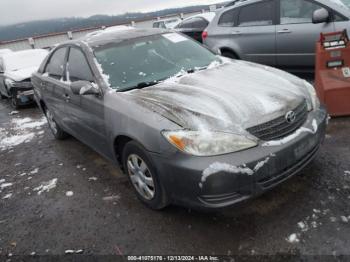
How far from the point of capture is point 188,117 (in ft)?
8.98

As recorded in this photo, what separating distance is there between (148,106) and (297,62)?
4.15 m

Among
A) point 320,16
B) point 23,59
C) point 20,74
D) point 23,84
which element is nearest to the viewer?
point 320,16

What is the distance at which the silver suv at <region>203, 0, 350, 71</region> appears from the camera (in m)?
5.54

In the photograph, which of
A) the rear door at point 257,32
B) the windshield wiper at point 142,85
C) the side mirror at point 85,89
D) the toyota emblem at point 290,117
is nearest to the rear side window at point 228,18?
the rear door at point 257,32

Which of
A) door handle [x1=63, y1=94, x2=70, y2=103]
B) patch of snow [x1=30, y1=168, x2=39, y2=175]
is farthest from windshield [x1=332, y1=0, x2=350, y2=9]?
patch of snow [x1=30, y1=168, x2=39, y2=175]

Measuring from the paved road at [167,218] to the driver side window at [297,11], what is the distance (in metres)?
2.26

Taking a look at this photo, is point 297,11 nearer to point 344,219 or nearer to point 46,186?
point 344,219

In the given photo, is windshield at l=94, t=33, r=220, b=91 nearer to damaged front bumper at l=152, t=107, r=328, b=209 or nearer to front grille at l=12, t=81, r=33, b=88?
damaged front bumper at l=152, t=107, r=328, b=209

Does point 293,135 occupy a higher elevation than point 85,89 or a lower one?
lower

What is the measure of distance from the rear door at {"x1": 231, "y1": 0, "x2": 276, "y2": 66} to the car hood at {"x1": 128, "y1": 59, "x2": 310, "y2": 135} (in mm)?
2987

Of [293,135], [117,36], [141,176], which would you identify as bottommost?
[141,176]

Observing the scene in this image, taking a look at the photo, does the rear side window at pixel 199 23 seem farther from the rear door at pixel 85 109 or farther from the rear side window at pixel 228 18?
the rear door at pixel 85 109

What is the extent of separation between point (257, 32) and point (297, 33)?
2.79 feet

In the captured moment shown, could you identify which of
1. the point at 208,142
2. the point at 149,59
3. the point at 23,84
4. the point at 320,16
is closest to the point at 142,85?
the point at 149,59
